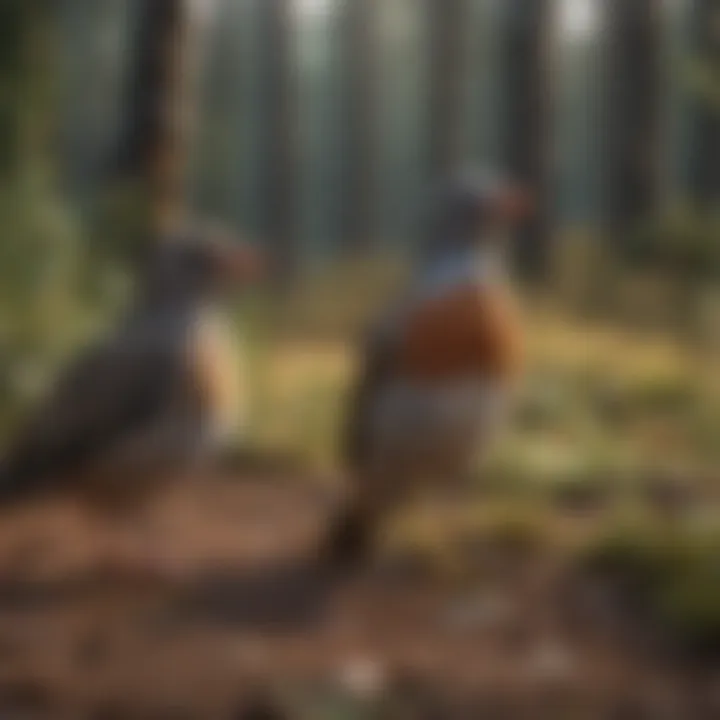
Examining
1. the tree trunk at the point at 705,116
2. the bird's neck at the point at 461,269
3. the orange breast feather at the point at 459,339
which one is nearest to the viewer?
the orange breast feather at the point at 459,339

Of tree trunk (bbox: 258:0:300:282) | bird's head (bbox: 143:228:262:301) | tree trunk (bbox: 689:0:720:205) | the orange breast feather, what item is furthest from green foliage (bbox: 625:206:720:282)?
tree trunk (bbox: 258:0:300:282)

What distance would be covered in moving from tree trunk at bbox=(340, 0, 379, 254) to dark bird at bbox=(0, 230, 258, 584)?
19.0ft

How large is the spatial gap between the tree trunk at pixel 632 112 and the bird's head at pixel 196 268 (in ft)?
10.8

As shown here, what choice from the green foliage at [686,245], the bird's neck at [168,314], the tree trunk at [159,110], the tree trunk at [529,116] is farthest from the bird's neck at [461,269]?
the tree trunk at [529,116]

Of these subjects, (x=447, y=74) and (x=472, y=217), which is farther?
(x=447, y=74)

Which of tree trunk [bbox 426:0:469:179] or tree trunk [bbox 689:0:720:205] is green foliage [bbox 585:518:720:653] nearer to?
tree trunk [bbox 689:0:720:205]

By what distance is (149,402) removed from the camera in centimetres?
372

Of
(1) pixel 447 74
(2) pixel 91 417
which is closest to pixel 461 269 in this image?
(2) pixel 91 417

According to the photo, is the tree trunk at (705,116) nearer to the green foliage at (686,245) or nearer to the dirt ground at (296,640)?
the green foliage at (686,245)

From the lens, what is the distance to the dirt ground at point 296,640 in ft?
10.1

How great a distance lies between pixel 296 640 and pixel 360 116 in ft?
28.9

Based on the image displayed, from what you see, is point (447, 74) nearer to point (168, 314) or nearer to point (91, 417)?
point (168, 314)

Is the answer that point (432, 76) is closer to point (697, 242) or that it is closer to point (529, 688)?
point (697, 242)

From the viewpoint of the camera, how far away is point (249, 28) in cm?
1098
